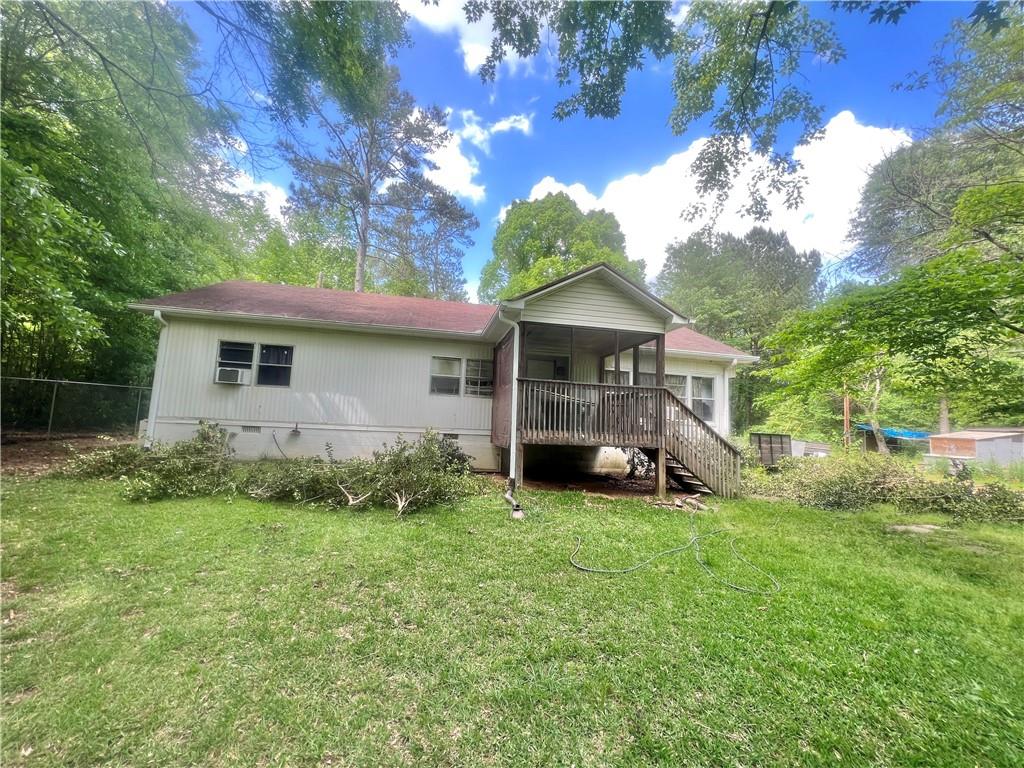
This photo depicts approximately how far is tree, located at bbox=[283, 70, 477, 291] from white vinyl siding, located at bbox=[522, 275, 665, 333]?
1265 cm

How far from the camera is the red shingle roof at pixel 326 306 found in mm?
8875

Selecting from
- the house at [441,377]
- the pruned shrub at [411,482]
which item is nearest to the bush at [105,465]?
the house at [441,377]

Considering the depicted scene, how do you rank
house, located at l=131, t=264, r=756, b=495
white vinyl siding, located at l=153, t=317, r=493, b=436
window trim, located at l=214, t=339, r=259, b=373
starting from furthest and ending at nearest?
window trim, located at l=214, t=339, r=259, b=373
white vinyl siding, located at l=153, t=317, r=493, b=436
house, located at l=131, t=264, r=756, b=495

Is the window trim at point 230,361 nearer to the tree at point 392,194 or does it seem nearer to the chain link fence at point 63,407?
the chain link fence at point 63,407

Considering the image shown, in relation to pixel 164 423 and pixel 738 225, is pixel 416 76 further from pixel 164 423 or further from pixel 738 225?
pixel 164 423

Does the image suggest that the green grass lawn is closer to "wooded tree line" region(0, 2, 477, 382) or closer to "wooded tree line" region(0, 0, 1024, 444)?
"wooded tree line" region(0, 0, 1024, 444)

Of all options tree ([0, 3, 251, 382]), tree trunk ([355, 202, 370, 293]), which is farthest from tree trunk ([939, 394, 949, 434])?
tree ([0, 3, 251, 382])

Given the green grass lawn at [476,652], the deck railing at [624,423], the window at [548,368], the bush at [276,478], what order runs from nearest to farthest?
the green grass lawn at [476,652] → the bush at [276,478] → the deck railing at [624,423] → the window at [548,368]

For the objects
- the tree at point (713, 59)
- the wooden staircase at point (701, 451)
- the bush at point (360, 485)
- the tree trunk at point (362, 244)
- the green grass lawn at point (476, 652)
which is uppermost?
the tree trunk at point (362, 244)

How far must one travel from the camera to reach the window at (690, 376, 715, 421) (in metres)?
11.4

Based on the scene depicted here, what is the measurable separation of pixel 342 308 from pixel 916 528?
12694 millimetres

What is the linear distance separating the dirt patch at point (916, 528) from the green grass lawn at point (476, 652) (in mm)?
1134

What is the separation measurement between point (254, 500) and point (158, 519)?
1228 millimetres

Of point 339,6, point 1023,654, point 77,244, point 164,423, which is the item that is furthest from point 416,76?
point 1023,654
